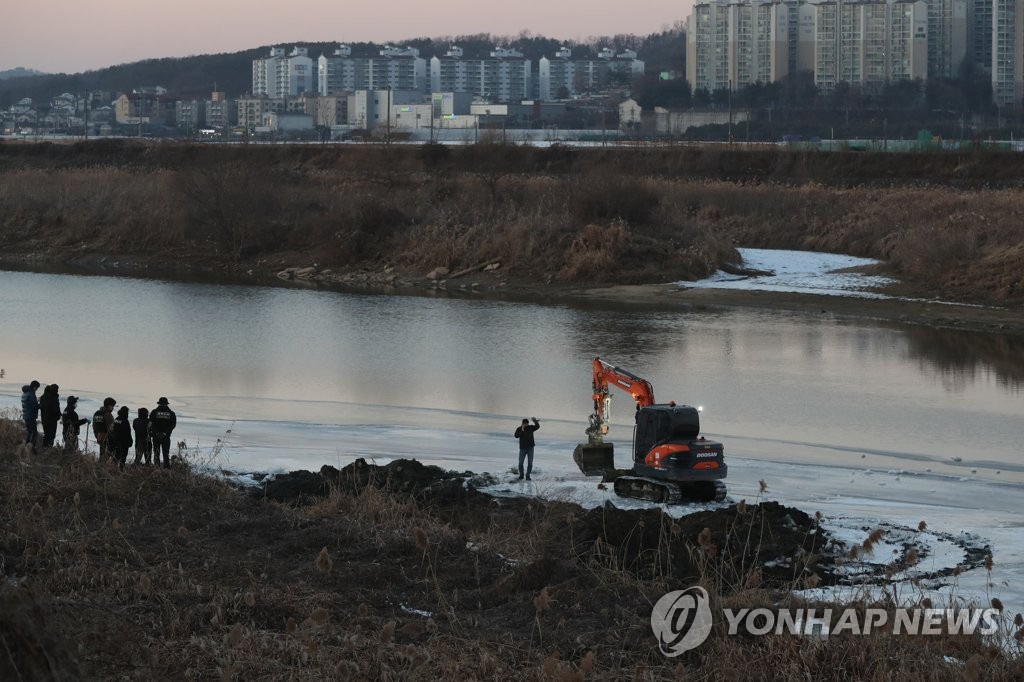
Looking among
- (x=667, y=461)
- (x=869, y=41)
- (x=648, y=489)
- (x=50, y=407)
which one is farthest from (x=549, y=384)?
(x=869, y=41)

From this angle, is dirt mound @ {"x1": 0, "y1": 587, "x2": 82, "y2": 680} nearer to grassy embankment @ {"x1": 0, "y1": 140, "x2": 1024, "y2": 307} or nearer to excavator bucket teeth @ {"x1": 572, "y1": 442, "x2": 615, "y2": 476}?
excavator bucket teeth @ {"x1": 572, "y1": 442, "x2": 615, "y2": 476}

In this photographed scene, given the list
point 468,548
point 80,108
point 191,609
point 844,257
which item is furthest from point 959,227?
point 80,108

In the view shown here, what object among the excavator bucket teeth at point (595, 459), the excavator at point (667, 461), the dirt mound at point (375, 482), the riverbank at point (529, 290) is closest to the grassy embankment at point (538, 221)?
the riverbank at point (529, 290)

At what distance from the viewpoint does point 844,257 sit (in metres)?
44.8

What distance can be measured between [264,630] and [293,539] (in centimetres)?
267

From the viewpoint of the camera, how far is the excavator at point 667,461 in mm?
14047

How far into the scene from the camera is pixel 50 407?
15.7m

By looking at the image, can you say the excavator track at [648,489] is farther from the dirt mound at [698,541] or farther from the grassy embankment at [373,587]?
the grassy embankment at [373,587]

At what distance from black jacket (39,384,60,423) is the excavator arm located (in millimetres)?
6232

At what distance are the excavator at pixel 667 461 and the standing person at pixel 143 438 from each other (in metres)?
4.86

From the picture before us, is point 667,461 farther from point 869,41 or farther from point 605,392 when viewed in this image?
point 869,41

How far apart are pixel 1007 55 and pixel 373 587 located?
130226 mm

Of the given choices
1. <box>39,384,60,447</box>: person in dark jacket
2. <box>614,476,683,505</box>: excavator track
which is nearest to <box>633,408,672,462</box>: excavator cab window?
<box>614,476,683,505</box>: excavator track

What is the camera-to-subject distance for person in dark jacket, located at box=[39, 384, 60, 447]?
51.0 ft
